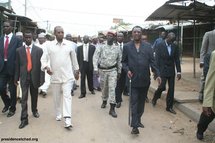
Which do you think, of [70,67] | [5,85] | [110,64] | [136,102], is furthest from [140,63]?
[5,85]

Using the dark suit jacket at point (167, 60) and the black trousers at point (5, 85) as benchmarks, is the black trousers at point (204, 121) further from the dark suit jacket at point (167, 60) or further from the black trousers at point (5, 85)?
the black trousers at point (5, 85)

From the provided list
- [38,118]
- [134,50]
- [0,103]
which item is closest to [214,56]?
[134,50]

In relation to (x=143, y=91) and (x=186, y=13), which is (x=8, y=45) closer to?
(x=143, y=91)

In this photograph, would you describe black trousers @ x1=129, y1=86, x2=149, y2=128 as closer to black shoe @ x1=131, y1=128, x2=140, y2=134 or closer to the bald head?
black shoe @ x1=131, y1=128, x2=140, y2=134

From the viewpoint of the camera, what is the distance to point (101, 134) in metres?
6.53

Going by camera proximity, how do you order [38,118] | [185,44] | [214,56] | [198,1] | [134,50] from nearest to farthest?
1. [214,56]
2. [134,50]
3. [38,118]
4. [198,1]
5. [185,44]

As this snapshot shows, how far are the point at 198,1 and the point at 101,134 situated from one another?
7.49 m

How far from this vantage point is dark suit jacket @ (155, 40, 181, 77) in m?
8.19

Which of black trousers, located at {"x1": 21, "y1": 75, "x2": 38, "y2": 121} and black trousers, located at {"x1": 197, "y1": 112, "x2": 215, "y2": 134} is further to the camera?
black trousers, located at {"x1": 21, "y1": 75, "x2": 38, "y2": 121}

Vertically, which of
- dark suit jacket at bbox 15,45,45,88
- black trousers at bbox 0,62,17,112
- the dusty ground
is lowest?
the dusty ground

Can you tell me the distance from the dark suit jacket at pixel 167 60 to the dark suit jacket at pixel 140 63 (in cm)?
159

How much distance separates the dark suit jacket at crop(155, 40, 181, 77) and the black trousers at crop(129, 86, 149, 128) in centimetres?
171

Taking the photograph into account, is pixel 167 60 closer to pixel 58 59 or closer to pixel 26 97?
pixel 58 59

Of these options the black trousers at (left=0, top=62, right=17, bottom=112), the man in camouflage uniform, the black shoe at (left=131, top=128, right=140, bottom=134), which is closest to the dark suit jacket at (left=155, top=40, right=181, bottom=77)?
the man in camouflage uniform
